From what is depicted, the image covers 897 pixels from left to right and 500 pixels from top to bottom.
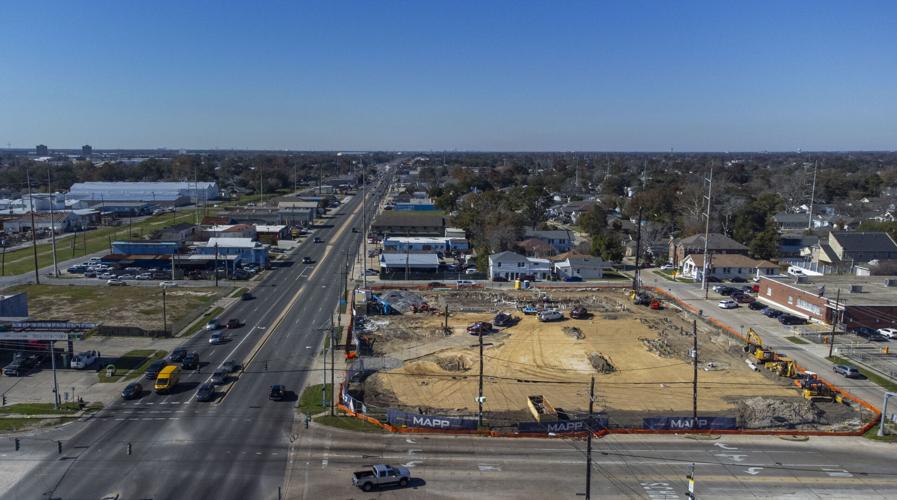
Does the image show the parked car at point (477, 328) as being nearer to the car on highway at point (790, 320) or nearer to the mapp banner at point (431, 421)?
the mapp banner at point (431, 421)

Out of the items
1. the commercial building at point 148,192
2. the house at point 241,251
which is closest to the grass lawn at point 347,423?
the house at point 241,251

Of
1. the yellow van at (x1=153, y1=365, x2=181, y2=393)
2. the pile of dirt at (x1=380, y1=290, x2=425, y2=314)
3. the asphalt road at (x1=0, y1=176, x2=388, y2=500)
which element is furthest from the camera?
the pile of dirt at (x1=380, y1=290, x2=425, y2=314)

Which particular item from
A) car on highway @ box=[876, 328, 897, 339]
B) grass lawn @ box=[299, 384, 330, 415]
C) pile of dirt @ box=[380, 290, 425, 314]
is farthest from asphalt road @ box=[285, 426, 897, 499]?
pile of dirt @ box=[380, 290, 425, 314]

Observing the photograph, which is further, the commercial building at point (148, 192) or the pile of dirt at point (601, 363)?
the commercial building at point (148, 192)

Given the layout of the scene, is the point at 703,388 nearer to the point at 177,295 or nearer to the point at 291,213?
the point at 177,295

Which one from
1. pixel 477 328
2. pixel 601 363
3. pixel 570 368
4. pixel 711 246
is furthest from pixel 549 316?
pixel 711 246

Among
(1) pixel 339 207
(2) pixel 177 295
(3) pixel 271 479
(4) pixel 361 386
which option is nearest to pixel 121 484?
(3) pixel 271 479

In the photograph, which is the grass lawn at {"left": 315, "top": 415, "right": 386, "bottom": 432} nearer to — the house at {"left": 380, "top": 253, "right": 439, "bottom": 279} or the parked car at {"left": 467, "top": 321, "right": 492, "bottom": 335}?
the parked car at {"left": 467, "top": 321, "right": 492, "bottom": 335}
